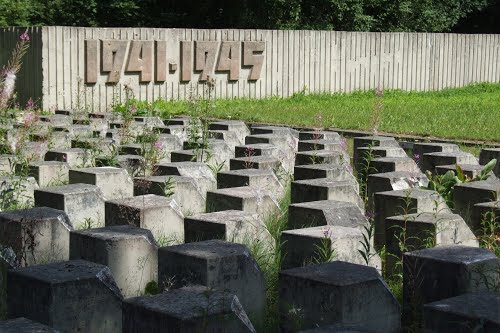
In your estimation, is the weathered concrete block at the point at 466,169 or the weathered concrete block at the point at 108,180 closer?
the weathered concrete block at the point at 108,180

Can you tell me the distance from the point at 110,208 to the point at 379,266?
153 cm

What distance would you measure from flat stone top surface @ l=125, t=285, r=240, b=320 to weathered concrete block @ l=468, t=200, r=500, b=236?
7.28 feet

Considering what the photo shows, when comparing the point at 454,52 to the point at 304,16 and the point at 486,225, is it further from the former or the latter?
the point at 486,225

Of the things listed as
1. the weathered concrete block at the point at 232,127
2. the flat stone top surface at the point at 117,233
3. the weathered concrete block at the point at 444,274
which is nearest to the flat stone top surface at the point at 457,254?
the weathered concrete block at the point at 444,274

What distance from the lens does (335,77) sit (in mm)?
18578

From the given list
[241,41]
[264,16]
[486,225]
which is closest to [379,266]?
[486,225]

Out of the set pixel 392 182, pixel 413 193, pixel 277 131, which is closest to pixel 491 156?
pixel 392 182

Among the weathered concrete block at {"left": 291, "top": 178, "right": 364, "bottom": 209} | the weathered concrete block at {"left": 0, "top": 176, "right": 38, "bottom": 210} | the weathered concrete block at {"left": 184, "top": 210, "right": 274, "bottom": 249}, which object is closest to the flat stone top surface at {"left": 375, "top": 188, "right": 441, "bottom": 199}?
the weathered concrete block at {"left": 291, "top": 178, "right": 364, "bottom": 209}

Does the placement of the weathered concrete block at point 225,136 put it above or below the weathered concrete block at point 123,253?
above

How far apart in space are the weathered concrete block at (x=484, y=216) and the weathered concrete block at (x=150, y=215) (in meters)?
1.68

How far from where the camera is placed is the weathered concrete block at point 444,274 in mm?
4062

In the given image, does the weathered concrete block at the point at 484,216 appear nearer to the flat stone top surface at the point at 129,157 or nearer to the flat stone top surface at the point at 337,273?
the flat stone top surface at the point at 337,273

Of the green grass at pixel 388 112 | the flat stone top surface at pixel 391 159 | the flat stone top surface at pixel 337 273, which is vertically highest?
the green grass at pixel 388 112

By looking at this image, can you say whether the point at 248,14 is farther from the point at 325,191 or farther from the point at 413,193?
the point at 413,193
